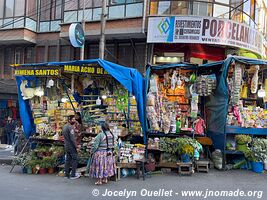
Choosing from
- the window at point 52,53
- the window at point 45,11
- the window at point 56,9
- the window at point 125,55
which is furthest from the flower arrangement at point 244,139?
the window at point 45,11

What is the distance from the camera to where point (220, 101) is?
9.73m

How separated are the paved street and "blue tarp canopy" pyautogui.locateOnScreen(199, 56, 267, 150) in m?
1.29

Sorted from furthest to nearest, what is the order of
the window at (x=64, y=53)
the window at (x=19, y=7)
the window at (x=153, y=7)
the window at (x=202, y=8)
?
the window at (x=19, y=7), the window at (x=64, y=53), the window at (x=153, y=7), the window at (x=202, y=8)

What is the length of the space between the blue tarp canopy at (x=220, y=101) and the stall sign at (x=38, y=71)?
15.8 ft

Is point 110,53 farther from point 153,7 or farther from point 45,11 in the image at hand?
point 45,11

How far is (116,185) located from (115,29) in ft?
32.4

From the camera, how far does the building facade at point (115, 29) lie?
14.8 metres

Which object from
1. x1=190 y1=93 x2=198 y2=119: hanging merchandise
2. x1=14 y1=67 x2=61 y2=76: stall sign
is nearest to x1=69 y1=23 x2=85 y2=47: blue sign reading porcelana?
x1=14 y1=67 x2=61 y2=76: stall sign

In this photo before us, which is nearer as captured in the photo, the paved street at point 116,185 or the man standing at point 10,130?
the paved street at point 116,185

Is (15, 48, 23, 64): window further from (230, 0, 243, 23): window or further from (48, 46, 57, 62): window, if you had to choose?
(230, 0, 243, 23): window

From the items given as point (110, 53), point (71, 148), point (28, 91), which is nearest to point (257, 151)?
point (71, 148)

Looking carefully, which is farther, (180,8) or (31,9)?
(31,9)

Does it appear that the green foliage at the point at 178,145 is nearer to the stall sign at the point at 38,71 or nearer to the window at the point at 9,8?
the stall sign at the point at 38,71

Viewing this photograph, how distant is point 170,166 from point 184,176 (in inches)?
21.4
